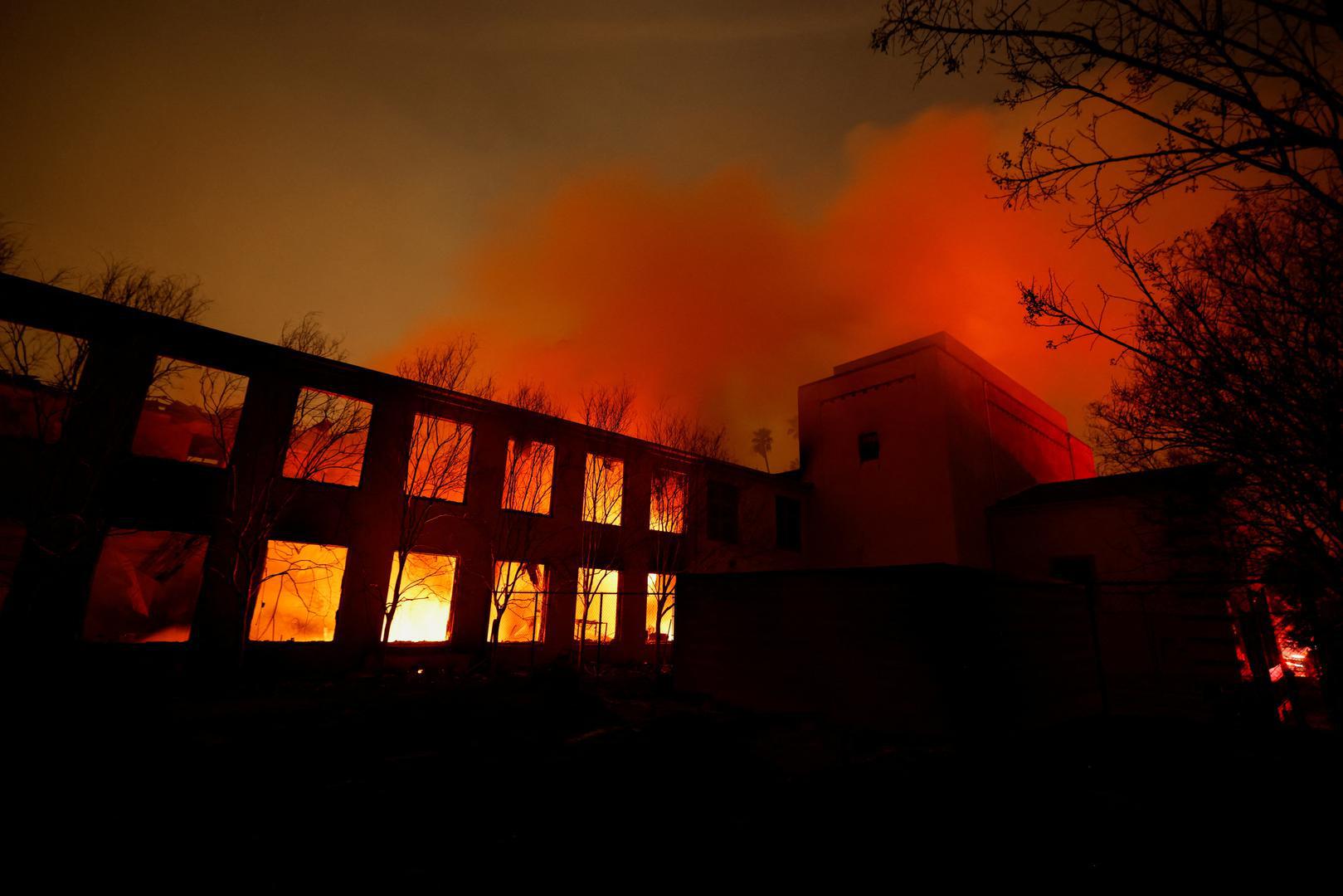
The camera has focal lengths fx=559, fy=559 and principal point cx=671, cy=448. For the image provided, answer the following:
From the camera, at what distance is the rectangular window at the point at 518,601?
15.3 m

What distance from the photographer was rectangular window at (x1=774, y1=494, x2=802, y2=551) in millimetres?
23234

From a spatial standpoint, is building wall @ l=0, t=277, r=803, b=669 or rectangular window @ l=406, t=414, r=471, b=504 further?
rectangular window @ l=406, t=414, r=471, b=504

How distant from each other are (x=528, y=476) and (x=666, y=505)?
4.95 metres

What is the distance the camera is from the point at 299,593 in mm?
12922

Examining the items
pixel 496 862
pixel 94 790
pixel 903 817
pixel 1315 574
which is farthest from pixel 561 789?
pixel 1315 574

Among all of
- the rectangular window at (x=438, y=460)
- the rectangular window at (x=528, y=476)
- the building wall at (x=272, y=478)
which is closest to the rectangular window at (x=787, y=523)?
the building wall at (x=272, y=478)

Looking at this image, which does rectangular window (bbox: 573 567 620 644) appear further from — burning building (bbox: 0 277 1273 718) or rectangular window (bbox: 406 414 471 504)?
rectangular window (bbox: 406 414 471 504)

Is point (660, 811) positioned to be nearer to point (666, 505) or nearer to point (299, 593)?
point (299, 593)

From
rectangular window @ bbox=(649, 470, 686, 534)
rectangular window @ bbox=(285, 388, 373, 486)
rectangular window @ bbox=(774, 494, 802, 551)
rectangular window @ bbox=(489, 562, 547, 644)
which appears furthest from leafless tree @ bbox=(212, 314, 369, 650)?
rectangular window @ bbox=(774, 494, 802, 551)

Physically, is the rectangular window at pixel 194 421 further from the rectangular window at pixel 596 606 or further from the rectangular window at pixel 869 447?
the rectangular window at pixel 869 447

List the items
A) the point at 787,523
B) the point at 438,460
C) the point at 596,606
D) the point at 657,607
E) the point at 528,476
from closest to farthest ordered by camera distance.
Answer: the point at 438,460 → the point at 528,476 → the point at 596,606 → the point at 657,607 → the point at 787,523

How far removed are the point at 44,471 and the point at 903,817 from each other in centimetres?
1519

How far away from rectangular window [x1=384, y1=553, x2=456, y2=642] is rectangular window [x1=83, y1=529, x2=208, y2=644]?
3.91 metres

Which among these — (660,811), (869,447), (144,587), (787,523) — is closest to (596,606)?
(787,523)
